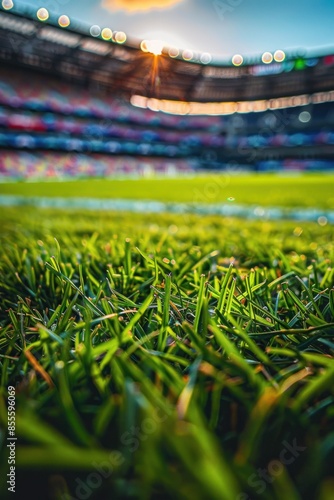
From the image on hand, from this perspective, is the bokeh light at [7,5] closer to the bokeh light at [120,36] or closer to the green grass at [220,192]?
the bokeh light at [120,36]

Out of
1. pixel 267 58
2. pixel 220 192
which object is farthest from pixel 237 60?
pixel 220 192

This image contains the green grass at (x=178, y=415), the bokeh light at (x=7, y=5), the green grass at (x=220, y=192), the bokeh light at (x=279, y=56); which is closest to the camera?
the green grass at (x=178, y=415)

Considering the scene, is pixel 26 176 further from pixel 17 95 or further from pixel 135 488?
pixel 135 488

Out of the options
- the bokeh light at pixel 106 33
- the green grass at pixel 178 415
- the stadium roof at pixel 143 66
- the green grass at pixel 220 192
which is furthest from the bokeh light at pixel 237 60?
the green grass at pixel 178 415

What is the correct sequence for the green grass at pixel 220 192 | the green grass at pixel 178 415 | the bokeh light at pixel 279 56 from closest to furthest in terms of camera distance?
the green grass at pixel 178 415
the green grass at pixel 220 192
the bokeh light at pixel 279 56

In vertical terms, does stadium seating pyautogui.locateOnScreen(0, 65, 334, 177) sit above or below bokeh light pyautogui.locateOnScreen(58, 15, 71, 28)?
below

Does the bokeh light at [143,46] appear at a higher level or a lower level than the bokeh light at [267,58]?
lower

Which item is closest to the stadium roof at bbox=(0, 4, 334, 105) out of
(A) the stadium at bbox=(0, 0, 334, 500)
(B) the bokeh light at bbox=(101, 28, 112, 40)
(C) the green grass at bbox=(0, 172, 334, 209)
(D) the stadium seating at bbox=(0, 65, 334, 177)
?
(B) the bokeh light at bbox=(101, 28, 112, 40)

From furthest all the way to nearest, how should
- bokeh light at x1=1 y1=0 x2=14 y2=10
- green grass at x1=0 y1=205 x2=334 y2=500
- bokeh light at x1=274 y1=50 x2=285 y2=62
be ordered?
bokeh light at x1=274 y1=50 x2=285 y2=62
bokeh light at x1=1 y1=0 x2=14 y2=10
green grass at x1=0 y1=205 x2=334 y2=500

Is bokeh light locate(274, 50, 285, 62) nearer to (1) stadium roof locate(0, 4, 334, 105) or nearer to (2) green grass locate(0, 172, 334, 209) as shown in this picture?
(1) stadium roof locate(0, 4, 334, 105)

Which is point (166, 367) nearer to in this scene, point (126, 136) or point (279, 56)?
point (126, 136)
